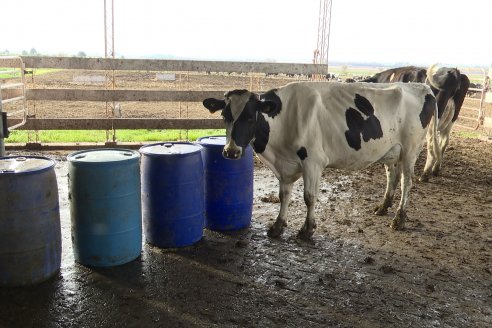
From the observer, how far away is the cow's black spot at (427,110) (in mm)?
5320

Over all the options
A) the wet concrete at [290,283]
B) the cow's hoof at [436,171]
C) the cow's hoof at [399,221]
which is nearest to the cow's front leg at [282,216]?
the wet concrete at [290,283]

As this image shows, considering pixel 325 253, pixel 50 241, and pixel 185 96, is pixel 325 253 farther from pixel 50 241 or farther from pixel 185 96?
pixel 185 96

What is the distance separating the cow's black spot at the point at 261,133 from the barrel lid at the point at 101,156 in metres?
1.33

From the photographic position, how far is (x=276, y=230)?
4945 millimetres

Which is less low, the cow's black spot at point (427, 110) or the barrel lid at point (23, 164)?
the cow's black spot at point (427, 110)

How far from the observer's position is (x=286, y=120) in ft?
15.6

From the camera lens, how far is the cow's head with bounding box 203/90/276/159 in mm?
4324

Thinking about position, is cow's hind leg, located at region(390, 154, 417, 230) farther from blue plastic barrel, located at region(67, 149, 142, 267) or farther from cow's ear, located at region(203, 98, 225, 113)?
blue plastic barrel, located at region(67, 149, 142, 267)

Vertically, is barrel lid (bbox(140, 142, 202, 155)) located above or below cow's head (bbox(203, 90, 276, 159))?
below

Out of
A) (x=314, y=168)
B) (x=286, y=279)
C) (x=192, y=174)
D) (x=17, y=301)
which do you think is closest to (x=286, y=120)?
(x=314, y=168)

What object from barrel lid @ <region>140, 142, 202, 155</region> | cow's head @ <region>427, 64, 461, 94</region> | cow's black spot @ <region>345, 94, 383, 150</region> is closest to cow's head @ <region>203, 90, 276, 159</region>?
barrel lid @ <region>140, 142, 202, 155</region>

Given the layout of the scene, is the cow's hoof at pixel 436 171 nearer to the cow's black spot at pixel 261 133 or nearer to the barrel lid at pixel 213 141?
the cow's black spot at pixel 261 133

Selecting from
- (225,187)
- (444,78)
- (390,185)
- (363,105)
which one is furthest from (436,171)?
(225,187)

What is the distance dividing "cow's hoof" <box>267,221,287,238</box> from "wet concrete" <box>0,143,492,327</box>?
0.08 m
